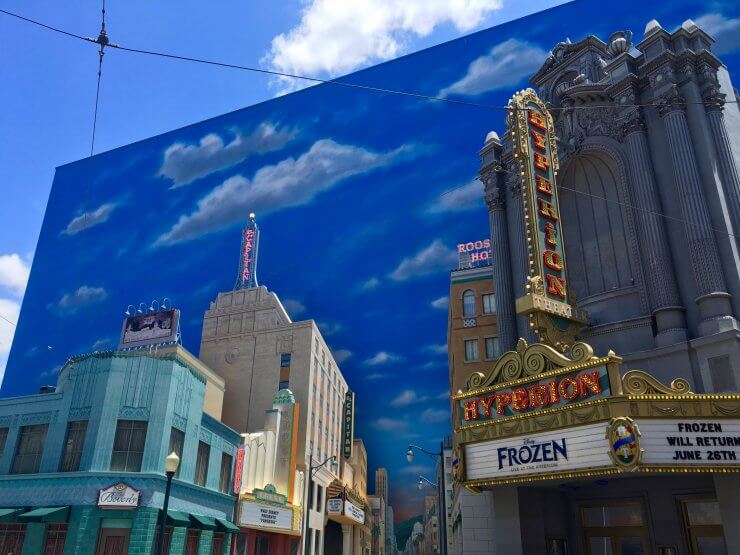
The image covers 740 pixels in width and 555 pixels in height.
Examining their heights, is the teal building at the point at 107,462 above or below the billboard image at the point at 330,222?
below

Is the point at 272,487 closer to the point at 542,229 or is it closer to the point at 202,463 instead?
the point at 202,463

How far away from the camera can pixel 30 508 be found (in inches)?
949

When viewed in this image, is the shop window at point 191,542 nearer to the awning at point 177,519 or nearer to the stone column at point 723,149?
the awning at point 177,519

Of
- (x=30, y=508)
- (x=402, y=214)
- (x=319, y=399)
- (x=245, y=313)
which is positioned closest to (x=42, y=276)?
(x=245, y=313)

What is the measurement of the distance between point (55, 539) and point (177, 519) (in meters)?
4.65

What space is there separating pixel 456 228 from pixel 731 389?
3232 cm

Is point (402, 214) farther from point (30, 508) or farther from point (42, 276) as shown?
point (42, 276)

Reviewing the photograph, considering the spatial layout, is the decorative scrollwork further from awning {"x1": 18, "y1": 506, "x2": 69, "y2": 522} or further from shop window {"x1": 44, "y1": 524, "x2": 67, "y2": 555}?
shop window {"x1": 44, "y1": 524, "x2": 67, "y2": 555}

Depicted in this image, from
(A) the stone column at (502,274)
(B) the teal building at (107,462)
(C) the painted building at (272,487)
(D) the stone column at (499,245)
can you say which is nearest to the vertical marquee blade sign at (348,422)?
(C) the painted building at (272,487)

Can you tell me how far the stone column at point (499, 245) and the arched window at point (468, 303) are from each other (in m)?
17.0

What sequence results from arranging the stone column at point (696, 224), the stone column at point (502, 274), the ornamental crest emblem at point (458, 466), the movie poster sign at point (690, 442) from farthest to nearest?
the stone column at point (502, 274)
the ornamental crest emblem at point (458, 466)
the stone column at point (696, 224)
the movie poster sign at point (690, 442)

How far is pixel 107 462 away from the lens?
80.6 feet

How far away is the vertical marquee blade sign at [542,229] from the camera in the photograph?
65.9ft

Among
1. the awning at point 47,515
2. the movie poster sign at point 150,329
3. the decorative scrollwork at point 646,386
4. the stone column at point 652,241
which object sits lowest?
the awning at point 47,515
